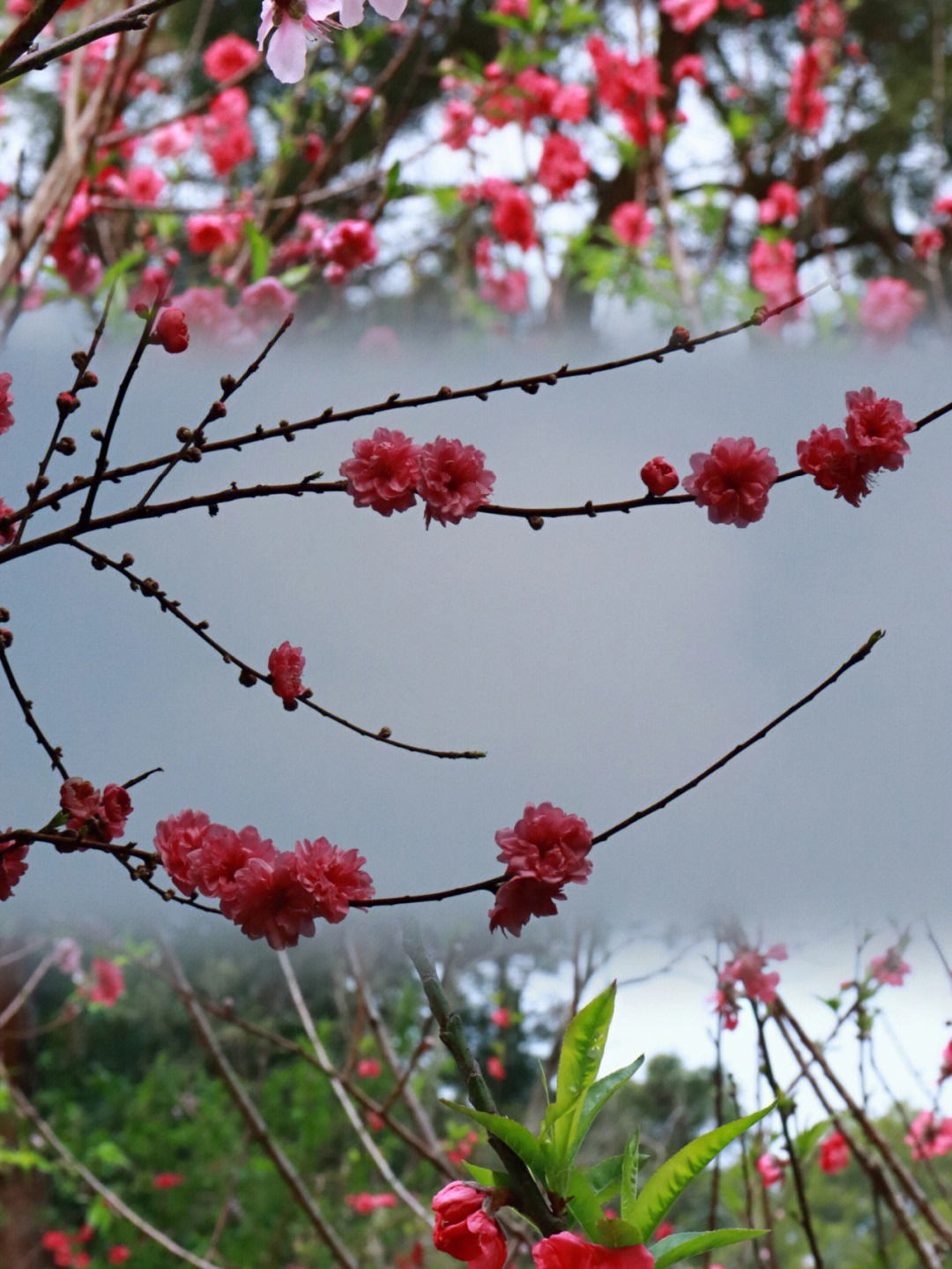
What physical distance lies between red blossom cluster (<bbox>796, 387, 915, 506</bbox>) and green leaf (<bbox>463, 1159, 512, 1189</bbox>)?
0.35 m

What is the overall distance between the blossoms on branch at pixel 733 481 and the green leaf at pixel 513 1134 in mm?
292

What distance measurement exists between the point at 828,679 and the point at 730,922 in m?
0.78

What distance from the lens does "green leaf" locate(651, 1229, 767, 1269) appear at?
0.47 meters

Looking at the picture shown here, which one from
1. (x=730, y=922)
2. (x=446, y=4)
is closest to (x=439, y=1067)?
(x=730, y=922)

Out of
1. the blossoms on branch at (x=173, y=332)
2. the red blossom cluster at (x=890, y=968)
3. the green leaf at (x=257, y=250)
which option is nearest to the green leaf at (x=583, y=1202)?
the blossoms on branch at (x=173, y=332)

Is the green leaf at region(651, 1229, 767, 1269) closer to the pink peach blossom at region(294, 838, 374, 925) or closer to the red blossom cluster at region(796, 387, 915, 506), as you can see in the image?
the pink peach blossom at region(294, 838, 374, 925)

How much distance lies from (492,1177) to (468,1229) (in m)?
0.04

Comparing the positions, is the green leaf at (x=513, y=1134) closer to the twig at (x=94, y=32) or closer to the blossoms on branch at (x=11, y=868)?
the blossoms on branch at (x=11, y=868)

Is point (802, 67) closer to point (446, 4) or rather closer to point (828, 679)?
point (446, 4)

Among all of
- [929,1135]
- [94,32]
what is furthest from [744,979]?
[94,32]

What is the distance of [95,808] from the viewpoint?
1.65 feet

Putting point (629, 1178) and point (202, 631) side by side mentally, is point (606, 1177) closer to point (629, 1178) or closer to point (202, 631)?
point (629, 1178)

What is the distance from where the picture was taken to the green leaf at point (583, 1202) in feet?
1.58

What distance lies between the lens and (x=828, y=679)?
0.53m
